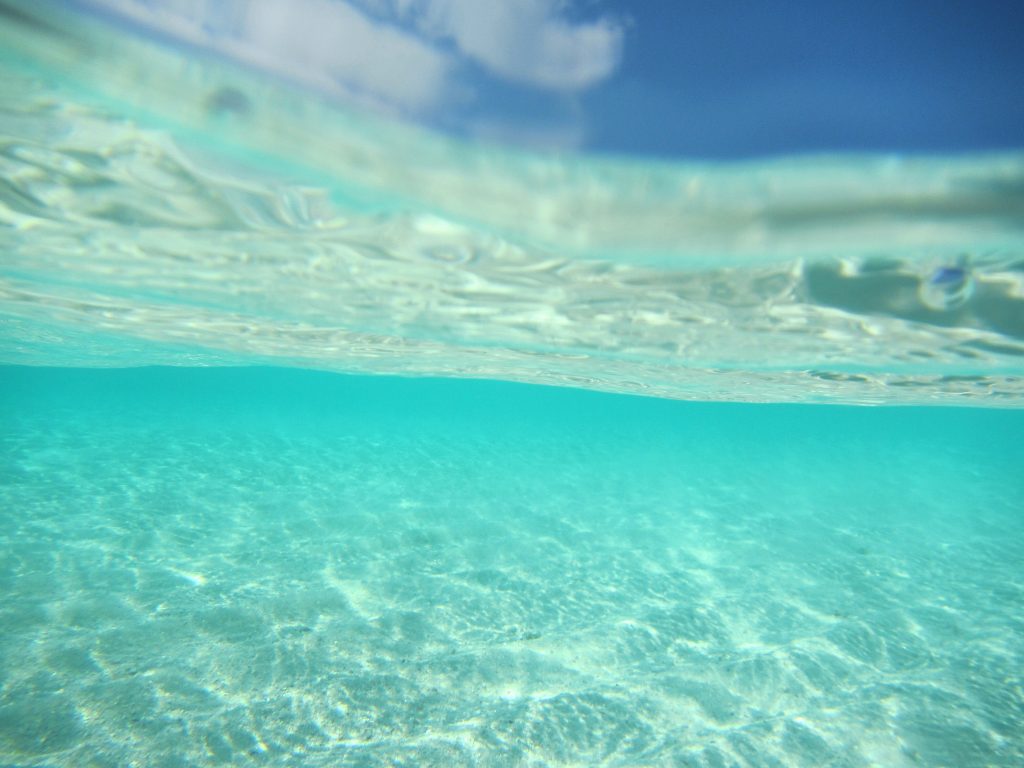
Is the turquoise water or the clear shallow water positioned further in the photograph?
the clear shallow water

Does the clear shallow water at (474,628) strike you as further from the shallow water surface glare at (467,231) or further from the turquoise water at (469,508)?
the shallow water surface glare at (467,231)

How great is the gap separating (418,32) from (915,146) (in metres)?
3.80

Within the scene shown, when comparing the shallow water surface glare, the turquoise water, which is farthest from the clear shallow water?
the shallow water surface glare

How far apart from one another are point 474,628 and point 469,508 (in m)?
7.67

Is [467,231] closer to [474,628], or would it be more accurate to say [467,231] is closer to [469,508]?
[474,628]

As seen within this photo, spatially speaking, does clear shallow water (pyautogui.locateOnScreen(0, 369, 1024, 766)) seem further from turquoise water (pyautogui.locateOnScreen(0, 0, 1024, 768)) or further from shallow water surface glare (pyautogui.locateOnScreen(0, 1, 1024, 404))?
shallow water surface glare (pyautogui.locateOnScreen(0, 1, 1024, 404))

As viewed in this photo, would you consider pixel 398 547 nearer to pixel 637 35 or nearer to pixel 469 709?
pixel 469 709

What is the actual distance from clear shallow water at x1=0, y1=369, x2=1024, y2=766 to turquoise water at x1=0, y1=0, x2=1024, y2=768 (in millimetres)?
63

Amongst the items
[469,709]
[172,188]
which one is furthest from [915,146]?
[172,188]

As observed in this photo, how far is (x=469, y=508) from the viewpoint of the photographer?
1623cm

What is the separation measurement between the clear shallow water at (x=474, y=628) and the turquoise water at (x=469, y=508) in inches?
2.5

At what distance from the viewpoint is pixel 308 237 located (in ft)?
26.4

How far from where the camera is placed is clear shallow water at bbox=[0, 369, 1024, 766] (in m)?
6.14

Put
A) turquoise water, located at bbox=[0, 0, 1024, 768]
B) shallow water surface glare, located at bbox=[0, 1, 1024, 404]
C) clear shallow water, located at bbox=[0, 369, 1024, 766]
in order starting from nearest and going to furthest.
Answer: shallow water surface glare, located at bbox=[0, 1, 1024, 404] → turquoise water, located at bbox=[0, 0, 1024, 768] → clear shallow water, located at bbox=[0, 369, 1024, 766]
